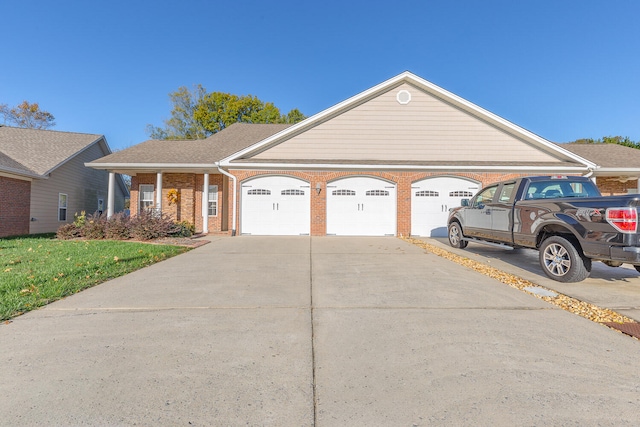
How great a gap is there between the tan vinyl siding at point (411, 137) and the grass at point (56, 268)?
7.18m

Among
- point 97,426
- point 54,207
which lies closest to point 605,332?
point 97,426

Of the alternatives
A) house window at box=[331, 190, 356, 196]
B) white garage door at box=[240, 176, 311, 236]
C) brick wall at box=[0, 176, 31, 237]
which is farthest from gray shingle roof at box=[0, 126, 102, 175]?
house window at box=[331, 190, 356, 196]

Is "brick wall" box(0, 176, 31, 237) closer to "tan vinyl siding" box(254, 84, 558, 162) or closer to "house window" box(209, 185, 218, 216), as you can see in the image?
"house window" box(209, 185, 218, 216)

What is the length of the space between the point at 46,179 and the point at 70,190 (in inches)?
79.2

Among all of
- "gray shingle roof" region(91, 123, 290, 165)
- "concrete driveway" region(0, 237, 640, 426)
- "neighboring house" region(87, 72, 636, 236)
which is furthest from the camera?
"gray shingle roof" region(91, 123, 290, 165)

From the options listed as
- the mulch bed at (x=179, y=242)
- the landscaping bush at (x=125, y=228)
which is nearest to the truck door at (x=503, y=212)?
the mulch bed at (x=179, y=242)

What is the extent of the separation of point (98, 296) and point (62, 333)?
134 cm

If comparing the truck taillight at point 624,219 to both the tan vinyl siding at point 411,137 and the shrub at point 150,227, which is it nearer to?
the tan vinyl siding at point 411,137

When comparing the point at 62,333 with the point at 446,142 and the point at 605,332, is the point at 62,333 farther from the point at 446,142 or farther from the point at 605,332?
the point at 446,142

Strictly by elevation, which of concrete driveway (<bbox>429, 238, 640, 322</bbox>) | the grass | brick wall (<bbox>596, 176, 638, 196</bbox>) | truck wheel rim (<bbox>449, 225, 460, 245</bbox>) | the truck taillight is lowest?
concrete driveway (<bbox>429, 238, 640, 322</bbox>)

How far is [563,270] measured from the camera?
207 inches

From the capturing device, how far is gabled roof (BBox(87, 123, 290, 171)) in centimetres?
1299

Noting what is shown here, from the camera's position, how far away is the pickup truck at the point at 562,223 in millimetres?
4434

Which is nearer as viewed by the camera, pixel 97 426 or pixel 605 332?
pixel 97 426
